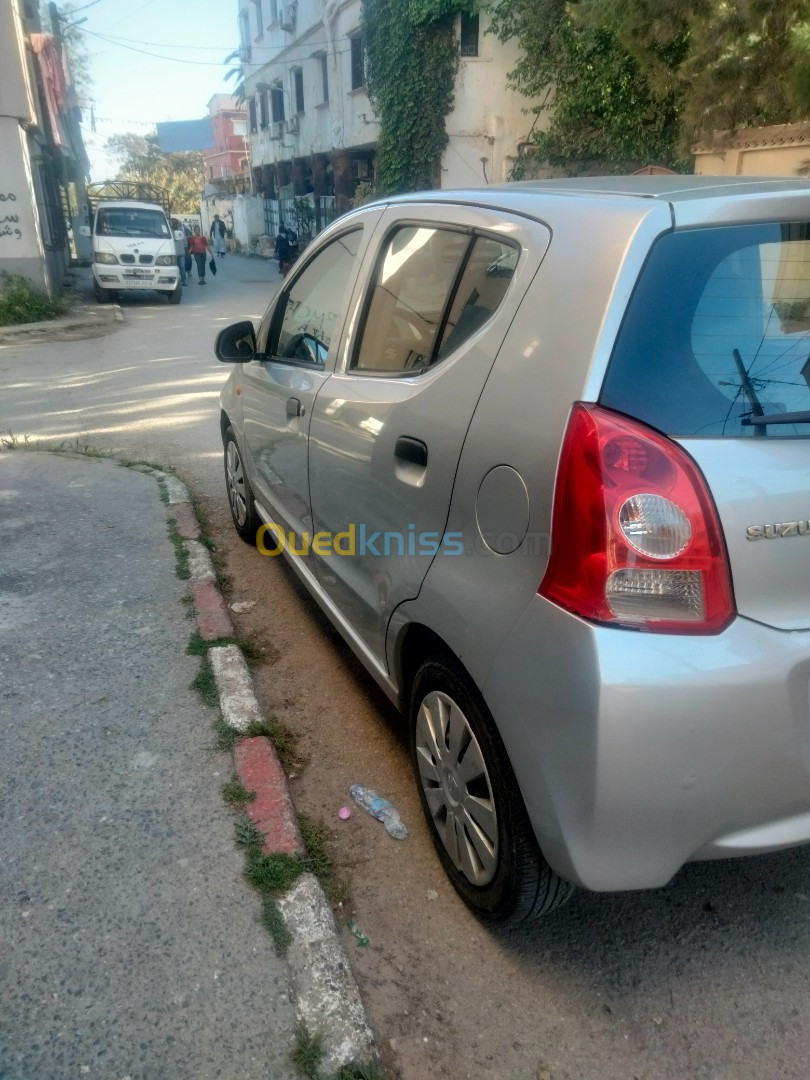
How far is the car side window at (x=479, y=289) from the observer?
2.13 metres

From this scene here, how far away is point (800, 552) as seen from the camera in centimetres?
169

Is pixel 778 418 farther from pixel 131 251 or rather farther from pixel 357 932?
pixel 131 251

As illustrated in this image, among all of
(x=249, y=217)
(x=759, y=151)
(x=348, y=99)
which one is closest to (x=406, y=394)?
(x=759, y=151)

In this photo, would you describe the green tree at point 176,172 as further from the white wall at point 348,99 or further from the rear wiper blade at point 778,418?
the rear wiper blade at point 778,418

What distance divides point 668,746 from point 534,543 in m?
0.49

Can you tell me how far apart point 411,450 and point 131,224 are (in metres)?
18.8

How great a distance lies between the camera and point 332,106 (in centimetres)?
2662

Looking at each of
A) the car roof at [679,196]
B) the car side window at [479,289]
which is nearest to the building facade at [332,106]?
the car roof at [679,196]

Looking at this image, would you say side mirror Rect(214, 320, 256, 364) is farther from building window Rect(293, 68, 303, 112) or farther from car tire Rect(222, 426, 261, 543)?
building window Rect(293, 68, 303, 112)

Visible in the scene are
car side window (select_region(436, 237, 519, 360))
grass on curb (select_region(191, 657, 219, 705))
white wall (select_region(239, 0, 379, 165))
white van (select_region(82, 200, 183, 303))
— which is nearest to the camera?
car side window (select_region(436, 237, 519, 360))

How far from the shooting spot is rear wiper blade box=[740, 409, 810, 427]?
1721 mm

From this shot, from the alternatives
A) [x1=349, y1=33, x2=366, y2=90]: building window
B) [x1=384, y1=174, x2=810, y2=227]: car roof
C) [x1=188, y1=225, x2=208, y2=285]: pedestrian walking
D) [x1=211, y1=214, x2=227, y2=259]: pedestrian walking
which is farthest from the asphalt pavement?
[x1=211, y1=214, x2=227, y2=259]: pedestrian walking

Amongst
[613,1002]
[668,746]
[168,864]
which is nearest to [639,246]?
[668,746]

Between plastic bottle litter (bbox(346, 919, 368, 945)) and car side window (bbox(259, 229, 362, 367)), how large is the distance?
1.94m
